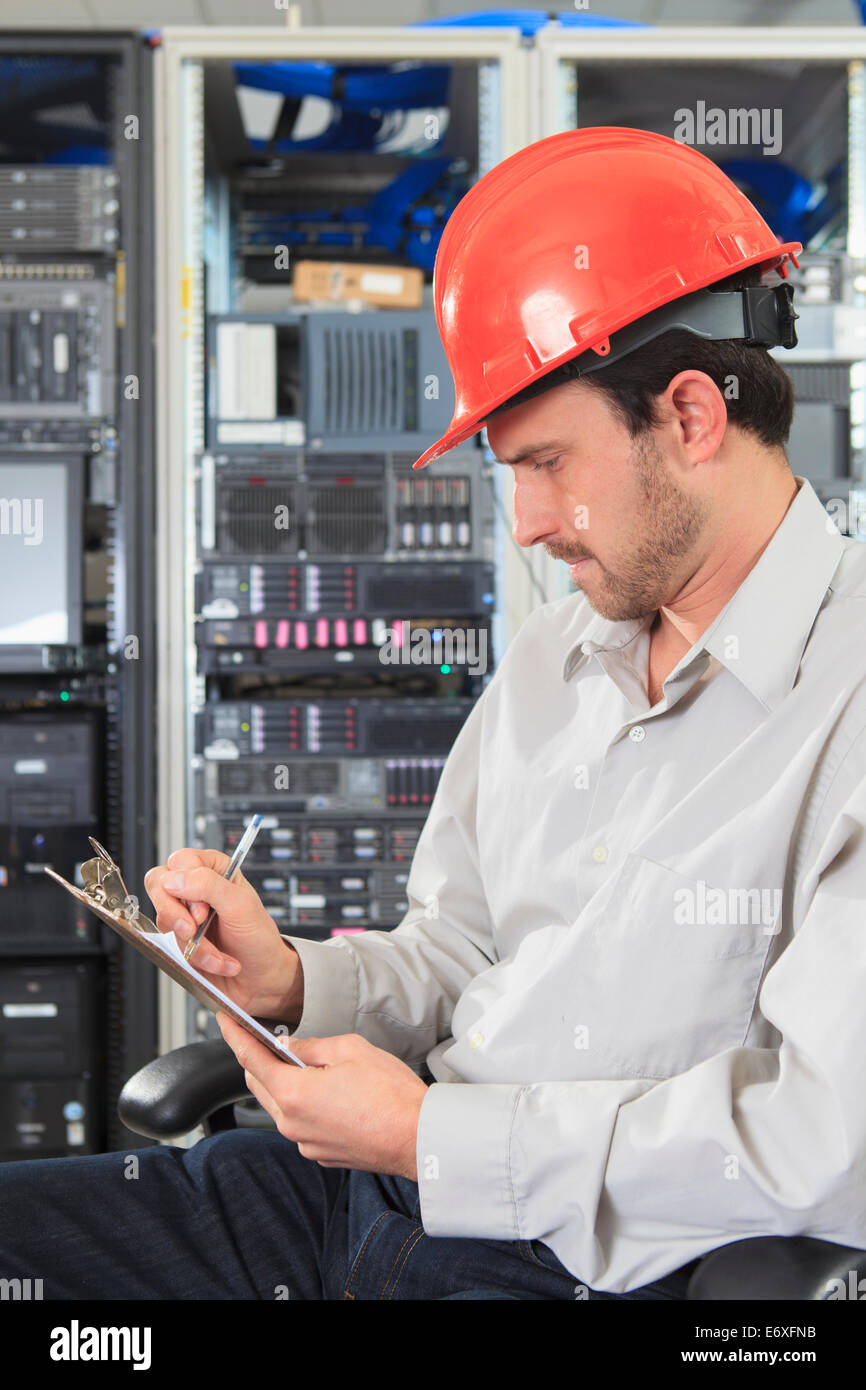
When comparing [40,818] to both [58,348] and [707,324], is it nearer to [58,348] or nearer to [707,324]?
[58,348]

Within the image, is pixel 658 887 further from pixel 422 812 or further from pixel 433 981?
pixel 422 812

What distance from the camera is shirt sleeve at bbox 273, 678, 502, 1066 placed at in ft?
3.41

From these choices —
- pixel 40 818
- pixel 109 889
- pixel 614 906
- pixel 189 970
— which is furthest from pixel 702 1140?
pixel 40 818

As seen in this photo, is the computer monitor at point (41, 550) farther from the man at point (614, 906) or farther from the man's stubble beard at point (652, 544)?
the man's stubble beard at point (652, 544)

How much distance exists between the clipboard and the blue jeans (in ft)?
0.55

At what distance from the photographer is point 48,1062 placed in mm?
2135

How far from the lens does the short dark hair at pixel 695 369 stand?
0.89 m

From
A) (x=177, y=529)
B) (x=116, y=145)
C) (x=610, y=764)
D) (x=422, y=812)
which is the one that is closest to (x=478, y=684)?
(x=422, y=812)

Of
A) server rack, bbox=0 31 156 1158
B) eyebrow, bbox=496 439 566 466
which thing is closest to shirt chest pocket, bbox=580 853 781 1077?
eyebrow, bbox=496 439 566 466

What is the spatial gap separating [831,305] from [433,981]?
65.5 inches

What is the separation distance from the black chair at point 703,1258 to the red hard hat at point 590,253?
63 cm

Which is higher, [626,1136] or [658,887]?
[658,887]

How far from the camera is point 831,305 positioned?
2154mm

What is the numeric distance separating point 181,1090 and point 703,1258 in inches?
19.7
